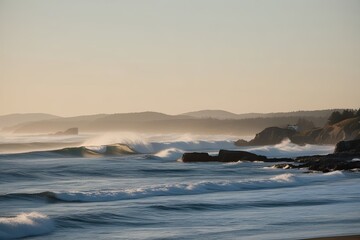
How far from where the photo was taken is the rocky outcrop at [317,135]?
7188 cm

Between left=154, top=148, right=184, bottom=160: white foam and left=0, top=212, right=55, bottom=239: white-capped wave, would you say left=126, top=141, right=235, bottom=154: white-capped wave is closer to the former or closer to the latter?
left=154, top=148, right=184, bottom=160: white foam

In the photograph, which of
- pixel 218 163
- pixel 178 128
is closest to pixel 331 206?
pixel 218 163

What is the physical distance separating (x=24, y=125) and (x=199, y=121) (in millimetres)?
46352

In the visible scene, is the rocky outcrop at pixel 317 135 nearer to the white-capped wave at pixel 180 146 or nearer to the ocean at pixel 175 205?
the white-capped wave at pixel 180 146

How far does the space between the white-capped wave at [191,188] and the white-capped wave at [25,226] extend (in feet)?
17.8

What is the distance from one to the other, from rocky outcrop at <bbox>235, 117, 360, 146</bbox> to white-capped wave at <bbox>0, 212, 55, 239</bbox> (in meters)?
50.1

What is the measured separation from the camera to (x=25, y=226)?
55.2 feet

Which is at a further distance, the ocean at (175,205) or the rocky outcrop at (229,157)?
the rocky outcrop at (229,157)

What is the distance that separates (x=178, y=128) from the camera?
17825cm

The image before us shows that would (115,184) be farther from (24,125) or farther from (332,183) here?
(24,125)

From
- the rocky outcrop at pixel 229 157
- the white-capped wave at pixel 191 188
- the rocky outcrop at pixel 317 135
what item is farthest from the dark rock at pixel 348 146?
the white-capped wave at pixel 191 188

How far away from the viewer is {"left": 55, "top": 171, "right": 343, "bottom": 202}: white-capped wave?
23734 millimetres

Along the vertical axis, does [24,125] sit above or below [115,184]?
above

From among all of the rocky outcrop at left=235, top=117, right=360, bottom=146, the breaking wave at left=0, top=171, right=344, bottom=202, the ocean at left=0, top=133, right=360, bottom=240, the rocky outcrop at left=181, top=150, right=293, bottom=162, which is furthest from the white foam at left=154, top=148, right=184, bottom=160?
the breaking wave at left=0, top=171, right=344, bottom=202
